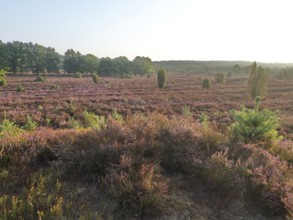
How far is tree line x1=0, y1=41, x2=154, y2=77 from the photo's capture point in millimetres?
72500

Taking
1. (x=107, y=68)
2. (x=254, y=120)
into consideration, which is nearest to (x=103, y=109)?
(x=254, y=120)

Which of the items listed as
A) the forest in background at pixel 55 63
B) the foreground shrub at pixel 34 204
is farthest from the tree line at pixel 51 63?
the foreground shrub at pixel 34 204

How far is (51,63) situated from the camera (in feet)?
269

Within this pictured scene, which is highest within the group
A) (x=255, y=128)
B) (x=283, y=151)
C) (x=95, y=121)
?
(x=255, y=128)

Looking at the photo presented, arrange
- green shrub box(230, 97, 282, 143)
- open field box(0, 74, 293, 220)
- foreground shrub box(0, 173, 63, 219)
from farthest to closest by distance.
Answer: green shrub box(230, 97, 282, 143) < open field box(0, 74, 293, 220) < foreground shrub box(0, 173, 63, 219)

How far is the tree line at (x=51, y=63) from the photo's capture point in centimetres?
7250

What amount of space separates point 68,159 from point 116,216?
1.44 meters

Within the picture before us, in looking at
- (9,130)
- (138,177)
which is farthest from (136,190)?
(9,130)

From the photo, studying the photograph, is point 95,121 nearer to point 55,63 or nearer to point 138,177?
point 138,177

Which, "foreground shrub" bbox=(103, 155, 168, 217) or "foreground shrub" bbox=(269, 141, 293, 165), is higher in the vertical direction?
"foreground shrub" bbox=(103, 155, 168, 217)

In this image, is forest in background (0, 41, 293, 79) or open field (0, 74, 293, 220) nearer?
open field (0, 74, 293, 220)

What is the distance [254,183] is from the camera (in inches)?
166

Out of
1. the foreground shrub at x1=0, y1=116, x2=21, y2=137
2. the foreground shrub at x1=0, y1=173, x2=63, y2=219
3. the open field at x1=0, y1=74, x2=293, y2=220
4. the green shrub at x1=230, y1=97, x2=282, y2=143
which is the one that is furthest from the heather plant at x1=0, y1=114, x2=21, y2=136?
the green shrub at x1=230, y1=97, x2=282, y2=143

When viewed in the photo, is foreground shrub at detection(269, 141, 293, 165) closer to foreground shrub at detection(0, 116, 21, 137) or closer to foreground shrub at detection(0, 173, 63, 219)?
foreground shrub at detection(0, 173, 63, 219)
